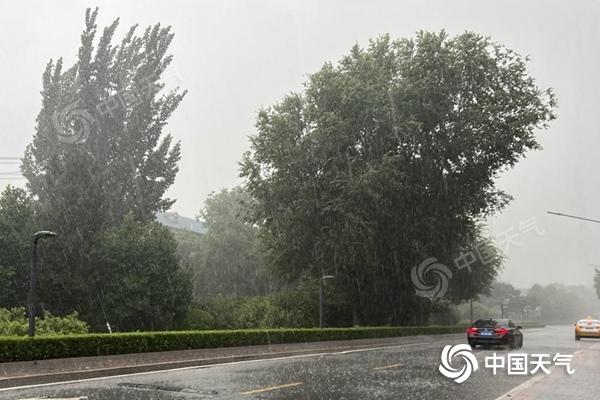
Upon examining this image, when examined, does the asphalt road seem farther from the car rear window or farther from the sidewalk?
the car rear window

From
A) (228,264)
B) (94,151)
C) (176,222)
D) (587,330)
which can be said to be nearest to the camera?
(587,330)

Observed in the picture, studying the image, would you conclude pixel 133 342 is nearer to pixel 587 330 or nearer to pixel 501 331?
pixel 501 331

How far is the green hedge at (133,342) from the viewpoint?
14.5 meters

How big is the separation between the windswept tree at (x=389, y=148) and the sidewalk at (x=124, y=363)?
1157 cm

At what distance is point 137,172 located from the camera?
5231cm

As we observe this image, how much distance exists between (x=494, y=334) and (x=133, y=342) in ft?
49.3

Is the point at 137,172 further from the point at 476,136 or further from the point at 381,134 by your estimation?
the point at 476,136

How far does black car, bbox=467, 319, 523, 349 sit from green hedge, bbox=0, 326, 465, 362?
7.74 metres

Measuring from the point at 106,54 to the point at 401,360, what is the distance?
41180 millimetres

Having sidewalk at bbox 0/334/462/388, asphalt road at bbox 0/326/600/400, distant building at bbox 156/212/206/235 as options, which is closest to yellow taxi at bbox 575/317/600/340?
sidewalk at bbox 0/334/462/388

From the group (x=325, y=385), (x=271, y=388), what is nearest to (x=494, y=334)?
(x=325, y=385)

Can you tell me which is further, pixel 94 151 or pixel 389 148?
pixel 94 151

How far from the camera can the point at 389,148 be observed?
3709 centimetres

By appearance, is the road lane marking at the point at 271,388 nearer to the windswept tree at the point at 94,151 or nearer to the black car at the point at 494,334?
the black car at the point at 494,334
